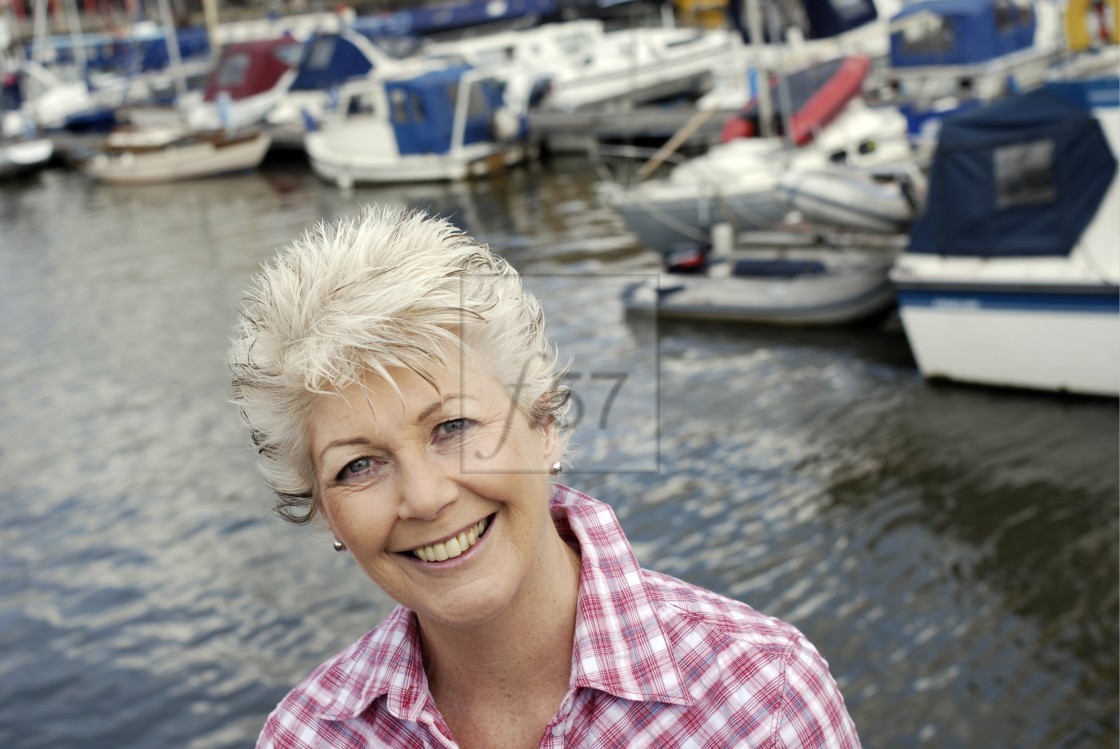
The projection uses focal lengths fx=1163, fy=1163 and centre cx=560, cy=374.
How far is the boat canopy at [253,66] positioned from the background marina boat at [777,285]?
2304 cm

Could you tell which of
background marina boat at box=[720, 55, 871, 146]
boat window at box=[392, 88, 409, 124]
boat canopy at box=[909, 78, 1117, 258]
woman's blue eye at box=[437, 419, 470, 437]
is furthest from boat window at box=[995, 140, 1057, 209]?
boat window at box=[392, 88, 409, 124]

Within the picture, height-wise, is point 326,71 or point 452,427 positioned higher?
point 452,427

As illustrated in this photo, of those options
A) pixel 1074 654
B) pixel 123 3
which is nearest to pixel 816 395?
pixel 1074 654

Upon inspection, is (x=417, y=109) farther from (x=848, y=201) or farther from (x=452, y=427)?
(x=452, y=427)

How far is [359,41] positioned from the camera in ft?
99.6

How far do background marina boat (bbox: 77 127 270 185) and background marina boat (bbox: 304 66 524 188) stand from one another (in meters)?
4.23

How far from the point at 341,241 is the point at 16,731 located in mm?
6649

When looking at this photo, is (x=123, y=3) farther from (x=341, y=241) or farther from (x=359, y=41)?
(x=341, y=241)

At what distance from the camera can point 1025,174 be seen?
984 centimetres

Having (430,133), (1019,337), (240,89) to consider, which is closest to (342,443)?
(1019,337)

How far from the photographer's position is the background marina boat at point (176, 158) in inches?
1118

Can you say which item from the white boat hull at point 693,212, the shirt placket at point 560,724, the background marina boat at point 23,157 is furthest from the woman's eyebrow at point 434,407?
the background marina boat at point 23,157

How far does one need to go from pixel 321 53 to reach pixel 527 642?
103ft

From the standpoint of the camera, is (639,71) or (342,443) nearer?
(342,443)
